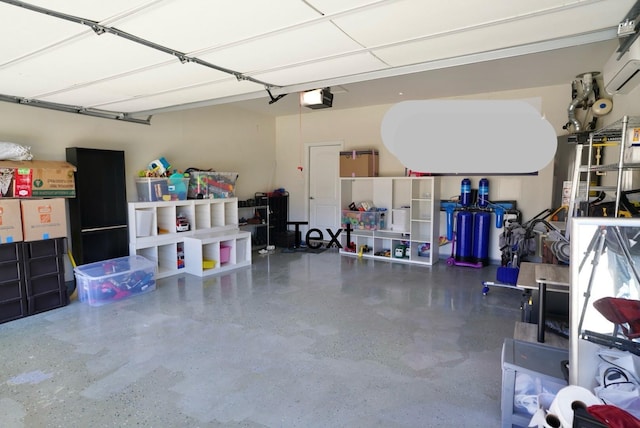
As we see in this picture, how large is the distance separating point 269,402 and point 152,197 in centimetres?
368

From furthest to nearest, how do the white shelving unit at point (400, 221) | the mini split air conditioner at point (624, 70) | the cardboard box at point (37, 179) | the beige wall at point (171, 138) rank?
the white shelving unit at point (400, 221) < the beige wall at point (171, 138) < the cardboard box at point (37, 179) < the mini split air conditioner at point (624, 70)

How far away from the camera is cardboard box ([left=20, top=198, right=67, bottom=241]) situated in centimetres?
353

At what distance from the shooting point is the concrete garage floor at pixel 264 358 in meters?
2.08

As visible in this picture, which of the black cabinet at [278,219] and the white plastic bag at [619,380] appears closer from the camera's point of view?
the white plastic bag at [619,380]

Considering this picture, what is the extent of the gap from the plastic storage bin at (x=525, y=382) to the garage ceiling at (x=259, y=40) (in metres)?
1.88

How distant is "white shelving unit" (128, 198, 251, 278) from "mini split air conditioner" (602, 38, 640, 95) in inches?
183

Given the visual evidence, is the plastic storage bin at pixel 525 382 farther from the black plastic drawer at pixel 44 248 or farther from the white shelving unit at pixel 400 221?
the black plastic drawer at pixel 44 248

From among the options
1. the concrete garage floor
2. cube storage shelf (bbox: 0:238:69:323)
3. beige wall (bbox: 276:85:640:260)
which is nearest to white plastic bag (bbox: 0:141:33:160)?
cube storage shelf (bbox: 0:238:69:323)

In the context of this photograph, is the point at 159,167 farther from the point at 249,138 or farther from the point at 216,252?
the point at 249,138

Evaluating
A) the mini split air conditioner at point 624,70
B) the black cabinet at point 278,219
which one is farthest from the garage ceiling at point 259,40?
the black cabinet at point 278,219

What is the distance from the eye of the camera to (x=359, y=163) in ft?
20.8

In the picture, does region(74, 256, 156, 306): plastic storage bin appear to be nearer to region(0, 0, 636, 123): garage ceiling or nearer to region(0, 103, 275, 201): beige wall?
region(0, 103, 275, 201): beige wall

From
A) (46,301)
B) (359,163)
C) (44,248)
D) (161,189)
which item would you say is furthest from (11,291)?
(359,163)

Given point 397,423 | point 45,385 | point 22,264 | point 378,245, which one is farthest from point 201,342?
point 378,245
